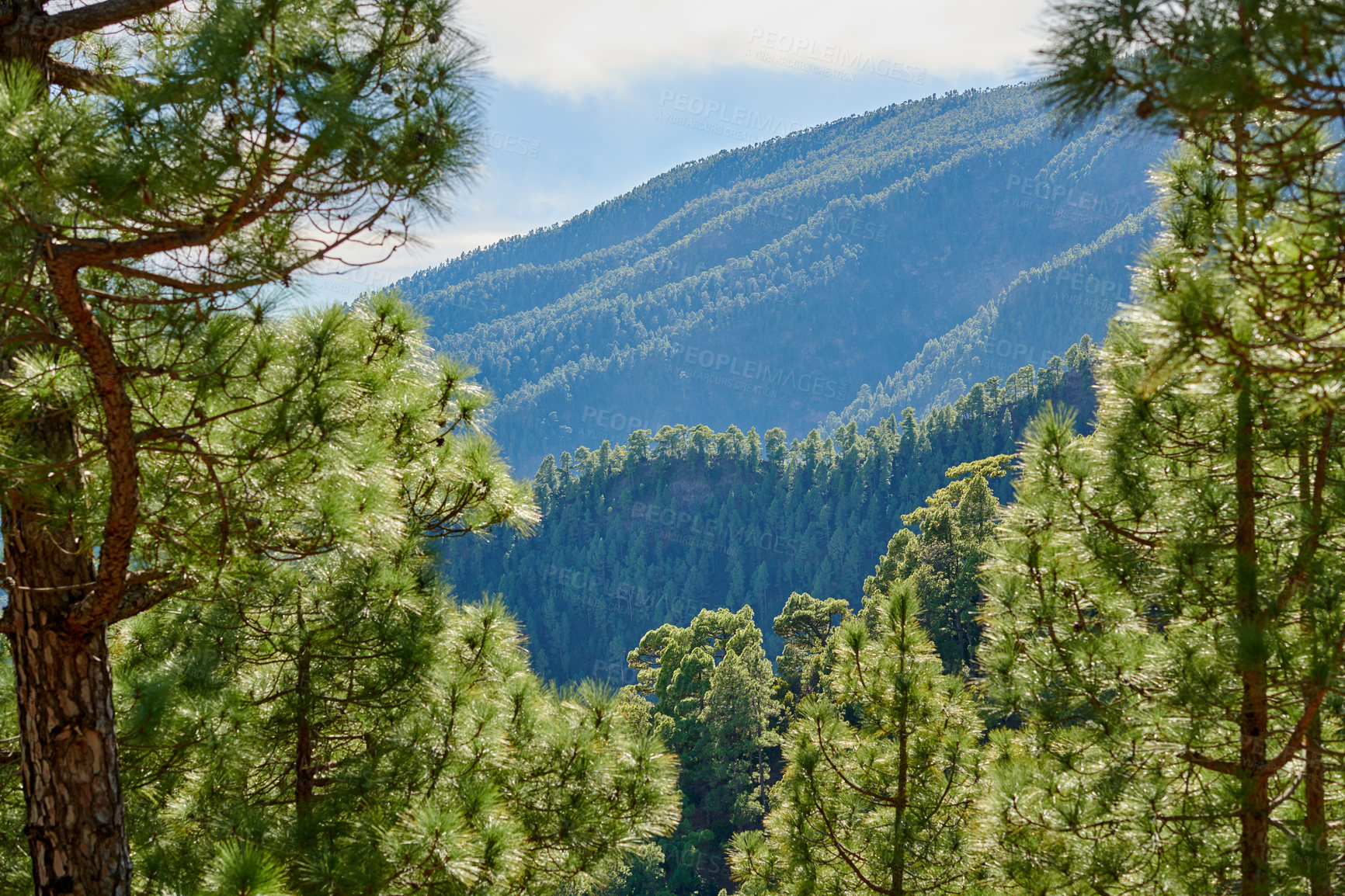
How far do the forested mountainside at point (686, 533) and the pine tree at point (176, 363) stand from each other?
64.5 m

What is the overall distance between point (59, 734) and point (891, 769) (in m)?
5.22

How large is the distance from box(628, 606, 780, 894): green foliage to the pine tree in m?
20.6

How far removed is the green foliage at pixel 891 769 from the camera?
236 inches

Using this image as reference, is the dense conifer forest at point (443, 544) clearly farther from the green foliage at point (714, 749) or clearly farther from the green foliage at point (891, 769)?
the green foliage at point (714, 749)

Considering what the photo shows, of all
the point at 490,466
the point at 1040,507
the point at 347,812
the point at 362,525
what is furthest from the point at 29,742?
the point at 1040,507

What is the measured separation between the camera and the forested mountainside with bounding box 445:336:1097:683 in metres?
66.6

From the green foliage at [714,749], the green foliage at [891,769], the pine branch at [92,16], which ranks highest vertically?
the pine branch at [92,16]

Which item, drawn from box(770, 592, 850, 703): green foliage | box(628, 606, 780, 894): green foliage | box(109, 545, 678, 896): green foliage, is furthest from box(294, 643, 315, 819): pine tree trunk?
box(770, 592, 850, 703): green foliage

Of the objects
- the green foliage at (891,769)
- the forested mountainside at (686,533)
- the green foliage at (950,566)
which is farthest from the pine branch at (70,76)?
the forested mountainside at (686,533)

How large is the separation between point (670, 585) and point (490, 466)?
70.6m

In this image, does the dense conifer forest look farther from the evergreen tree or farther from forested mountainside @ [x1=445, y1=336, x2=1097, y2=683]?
forested mountainside @ [x1=445, y1=336, x2=1097, y2=683]

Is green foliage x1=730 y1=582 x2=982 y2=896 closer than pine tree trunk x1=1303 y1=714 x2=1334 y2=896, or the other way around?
pine tree trunk x1=1303 y1=714 x2=1334 y2=896

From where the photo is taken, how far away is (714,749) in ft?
78.3

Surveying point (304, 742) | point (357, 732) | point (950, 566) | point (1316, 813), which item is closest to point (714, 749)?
point (950, 566)
